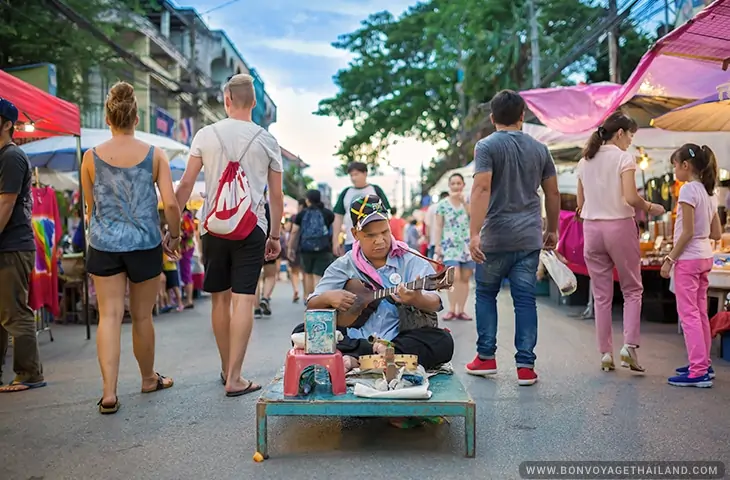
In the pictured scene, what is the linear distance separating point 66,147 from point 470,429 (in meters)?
9.31

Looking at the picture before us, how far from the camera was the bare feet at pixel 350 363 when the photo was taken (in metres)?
3.90

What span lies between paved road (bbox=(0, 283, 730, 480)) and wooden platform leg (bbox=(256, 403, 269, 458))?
9 centimetres

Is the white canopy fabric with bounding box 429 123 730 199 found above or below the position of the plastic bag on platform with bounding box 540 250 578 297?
above

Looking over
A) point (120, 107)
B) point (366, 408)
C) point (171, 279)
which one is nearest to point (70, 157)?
point (171, 279)

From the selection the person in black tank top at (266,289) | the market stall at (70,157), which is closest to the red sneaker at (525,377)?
the person in black tank top at (266,289)

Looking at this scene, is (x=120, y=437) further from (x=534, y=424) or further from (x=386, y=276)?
(x=534, y=424)

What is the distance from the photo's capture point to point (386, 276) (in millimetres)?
4156

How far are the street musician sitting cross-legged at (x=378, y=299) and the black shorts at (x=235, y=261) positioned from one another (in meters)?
0.81

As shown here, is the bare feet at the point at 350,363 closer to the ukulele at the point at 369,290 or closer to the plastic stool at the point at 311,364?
the ukulele at the point at 369,290

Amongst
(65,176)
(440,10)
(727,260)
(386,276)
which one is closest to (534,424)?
(386,276)

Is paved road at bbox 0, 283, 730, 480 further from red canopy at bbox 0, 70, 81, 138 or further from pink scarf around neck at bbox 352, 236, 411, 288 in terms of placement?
red canopy at bbox 0, 70, 81, 138

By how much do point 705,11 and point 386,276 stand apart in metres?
2.59

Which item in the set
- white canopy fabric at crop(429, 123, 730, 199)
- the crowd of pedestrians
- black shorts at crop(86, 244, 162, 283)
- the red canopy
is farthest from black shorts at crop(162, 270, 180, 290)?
black shorts at crop(86, 244, 162, 283)

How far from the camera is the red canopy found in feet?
18.7
